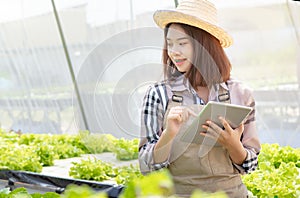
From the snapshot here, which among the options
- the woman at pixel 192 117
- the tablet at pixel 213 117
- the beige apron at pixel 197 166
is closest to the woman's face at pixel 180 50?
the woman at pixel 192 117

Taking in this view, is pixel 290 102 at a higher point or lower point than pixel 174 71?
lower

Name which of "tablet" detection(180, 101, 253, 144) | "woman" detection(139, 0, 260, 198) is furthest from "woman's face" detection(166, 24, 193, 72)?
"tablet" detection(180, 101, 253, 144)

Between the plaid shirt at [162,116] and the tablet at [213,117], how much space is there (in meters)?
0.10

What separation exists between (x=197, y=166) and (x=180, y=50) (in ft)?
1.54

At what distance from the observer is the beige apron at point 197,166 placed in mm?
2428

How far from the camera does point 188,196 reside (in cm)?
240

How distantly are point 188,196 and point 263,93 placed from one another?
4.09 meters

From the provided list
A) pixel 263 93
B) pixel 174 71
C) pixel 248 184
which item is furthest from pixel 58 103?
pixel 174 71

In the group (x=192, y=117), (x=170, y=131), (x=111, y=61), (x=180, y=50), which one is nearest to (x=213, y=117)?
(x=192, y=117)

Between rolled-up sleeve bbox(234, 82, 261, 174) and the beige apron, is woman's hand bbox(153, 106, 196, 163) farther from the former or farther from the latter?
rolled-up sleeve bbox(234, 82, 261, 174)

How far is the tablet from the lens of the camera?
7.59 ft

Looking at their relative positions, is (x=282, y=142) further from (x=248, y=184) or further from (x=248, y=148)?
(x=248, y=148)

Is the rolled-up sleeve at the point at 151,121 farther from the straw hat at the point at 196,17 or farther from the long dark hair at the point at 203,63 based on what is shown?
the straw hat at the point at 196,17

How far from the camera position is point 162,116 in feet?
7.94
